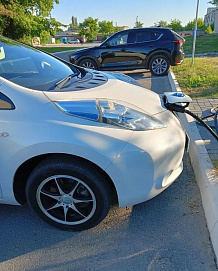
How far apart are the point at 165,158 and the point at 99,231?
895mm

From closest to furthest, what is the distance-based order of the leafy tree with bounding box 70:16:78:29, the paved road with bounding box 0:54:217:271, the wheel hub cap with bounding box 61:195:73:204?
the paved road with bounding box 0:54:217:271 → the wheel hub cap with bounding box 61:195:73:204 → the leafy tree with bounding box 70:16:78:29

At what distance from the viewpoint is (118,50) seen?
29.1 ft

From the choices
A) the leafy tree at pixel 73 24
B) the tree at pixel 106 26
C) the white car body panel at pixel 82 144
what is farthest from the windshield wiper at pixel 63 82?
the leafy tree at pixel 73 24

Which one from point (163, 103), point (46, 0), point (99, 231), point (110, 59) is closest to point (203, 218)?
point (99, 231)

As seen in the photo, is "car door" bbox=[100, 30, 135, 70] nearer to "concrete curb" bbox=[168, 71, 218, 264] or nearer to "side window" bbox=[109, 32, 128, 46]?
"side window" bbox=[109, 32, 128, 46]

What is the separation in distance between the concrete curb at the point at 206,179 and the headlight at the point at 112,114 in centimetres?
81

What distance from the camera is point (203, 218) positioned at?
2.30 meters

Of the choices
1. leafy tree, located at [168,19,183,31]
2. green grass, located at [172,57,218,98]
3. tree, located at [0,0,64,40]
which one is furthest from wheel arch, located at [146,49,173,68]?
leafy tree, located at [168,19,183,31]

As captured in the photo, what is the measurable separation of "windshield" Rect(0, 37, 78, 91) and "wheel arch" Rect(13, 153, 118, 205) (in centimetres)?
65

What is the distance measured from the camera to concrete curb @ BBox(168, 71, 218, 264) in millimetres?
2088

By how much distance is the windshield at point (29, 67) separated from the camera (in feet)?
7.69

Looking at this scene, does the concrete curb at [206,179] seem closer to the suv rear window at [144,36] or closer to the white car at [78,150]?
the white car at [78,150]

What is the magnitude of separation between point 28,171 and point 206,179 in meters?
1.77

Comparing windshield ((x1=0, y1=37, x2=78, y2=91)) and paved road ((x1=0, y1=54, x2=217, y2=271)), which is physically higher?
windshield ((x1=0, y1=37, x2=78, y2=91))
